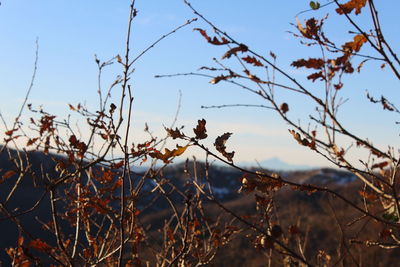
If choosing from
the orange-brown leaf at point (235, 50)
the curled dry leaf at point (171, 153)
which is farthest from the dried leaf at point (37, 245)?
the orange-brown leaf at point (235, 50)

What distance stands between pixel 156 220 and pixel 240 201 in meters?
6.17

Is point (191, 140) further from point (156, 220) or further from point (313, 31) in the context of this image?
point (156, 220)

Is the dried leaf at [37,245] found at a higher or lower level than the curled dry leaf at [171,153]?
A: lower

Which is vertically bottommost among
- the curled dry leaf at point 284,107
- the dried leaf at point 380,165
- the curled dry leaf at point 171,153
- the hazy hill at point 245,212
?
the hazy hill at point 245,212

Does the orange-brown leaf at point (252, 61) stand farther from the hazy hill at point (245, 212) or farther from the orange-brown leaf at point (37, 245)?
the hazy hill at point (245, 212)

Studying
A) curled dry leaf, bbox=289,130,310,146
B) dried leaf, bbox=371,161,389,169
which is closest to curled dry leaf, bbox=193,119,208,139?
curled dry leaf, bbox=289,130,310,146

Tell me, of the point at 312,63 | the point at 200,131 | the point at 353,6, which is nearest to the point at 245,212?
the point at 312,63

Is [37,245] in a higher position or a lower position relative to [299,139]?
lower

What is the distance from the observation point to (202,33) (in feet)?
7.85

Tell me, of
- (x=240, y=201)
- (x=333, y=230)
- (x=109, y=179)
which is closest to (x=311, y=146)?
(x=109, y=179)

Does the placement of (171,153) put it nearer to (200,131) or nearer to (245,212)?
(200,131)

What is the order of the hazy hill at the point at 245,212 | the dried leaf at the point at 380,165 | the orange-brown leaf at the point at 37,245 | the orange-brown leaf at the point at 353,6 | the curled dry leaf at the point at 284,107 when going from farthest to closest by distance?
the hazy hill at the point at 245,212
the dried leaf at the point at 380,165
the curled dry leaf at the point at 284,107
the orange-brown leaf at the point at 37,245
the orange-brown leaf at the point at 353,6

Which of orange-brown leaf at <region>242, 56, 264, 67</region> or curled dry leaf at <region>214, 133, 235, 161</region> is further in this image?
orange-brown leaf at <region>242, 56, 264, 67</region>

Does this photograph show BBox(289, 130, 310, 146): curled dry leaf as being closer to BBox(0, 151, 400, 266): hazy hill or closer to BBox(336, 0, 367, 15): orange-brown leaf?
BBox(336, 0, 367, 15): orange-brown leaf
